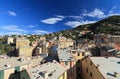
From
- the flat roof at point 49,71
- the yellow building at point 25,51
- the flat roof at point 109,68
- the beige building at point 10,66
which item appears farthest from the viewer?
the yellow building at point 25,51

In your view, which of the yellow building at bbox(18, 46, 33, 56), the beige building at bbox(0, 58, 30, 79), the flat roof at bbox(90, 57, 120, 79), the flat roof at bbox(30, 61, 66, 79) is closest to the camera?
the flat roof at bbox(90, 57, 120, 79)

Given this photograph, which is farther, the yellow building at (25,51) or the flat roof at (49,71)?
the yellow building at (25,51)

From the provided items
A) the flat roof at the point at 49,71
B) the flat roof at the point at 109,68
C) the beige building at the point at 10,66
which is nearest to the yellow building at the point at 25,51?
the beige building at the point at 10,66

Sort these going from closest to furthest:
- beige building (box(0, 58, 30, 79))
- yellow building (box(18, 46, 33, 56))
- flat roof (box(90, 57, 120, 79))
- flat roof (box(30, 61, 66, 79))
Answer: flat roof (box(90, 57, 120, 79)) < flat roof (box(30, 61, 66, 79)) < beige building (box(0, 58, 30, 79)) < yellow building (box(18, 46, 33, 56))

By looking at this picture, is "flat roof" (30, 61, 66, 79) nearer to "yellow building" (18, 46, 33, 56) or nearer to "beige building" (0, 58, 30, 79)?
"beige building" (0, 58, 30, 79)

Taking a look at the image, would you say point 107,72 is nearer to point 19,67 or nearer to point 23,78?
point 23,78

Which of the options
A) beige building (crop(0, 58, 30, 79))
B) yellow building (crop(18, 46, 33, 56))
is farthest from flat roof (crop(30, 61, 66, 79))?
yellow building (crop(18, 46, 33, 56))

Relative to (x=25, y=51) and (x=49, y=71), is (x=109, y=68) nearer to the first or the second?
(x=49, y=71)

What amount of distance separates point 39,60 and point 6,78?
1641 centimetres

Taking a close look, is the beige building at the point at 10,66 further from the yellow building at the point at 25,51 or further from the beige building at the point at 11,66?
the yellow building at the point at 25,51

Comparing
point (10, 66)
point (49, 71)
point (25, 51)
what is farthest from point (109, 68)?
point (25, 51)

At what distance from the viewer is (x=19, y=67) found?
49.8m

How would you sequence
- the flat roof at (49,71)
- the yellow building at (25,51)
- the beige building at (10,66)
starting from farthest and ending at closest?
the yellow building at (25,51) → the beige building at (10,66) → the flat roof at (49,71)

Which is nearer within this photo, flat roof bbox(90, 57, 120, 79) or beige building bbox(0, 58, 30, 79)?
flat roof bbox(90, 57, 120, 79)
